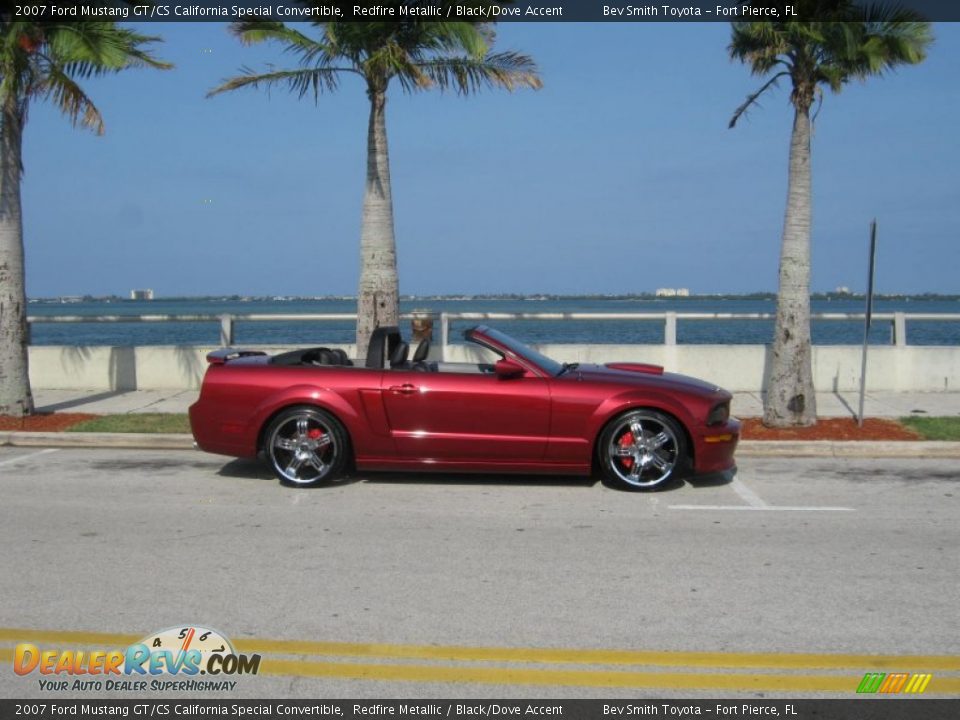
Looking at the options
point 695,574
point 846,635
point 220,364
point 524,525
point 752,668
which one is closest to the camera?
point 752,668

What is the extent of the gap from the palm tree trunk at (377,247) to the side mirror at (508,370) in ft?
13.4

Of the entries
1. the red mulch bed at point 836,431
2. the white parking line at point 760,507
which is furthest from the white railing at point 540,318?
the white parking line at point 760,507

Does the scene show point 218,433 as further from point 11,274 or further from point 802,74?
point 802,74

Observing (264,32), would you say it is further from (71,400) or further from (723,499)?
(723,499)

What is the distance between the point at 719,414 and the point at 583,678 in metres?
4.32

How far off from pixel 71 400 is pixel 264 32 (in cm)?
566

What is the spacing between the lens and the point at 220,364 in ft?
27.5

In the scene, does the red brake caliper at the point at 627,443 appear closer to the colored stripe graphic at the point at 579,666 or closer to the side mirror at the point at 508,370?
the side mirror at the point at 508,370

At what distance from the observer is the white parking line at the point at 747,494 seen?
7.67m

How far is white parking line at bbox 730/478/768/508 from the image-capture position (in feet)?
25.2

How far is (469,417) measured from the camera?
791 cm

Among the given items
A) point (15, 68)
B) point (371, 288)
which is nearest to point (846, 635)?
point (371, 288)
